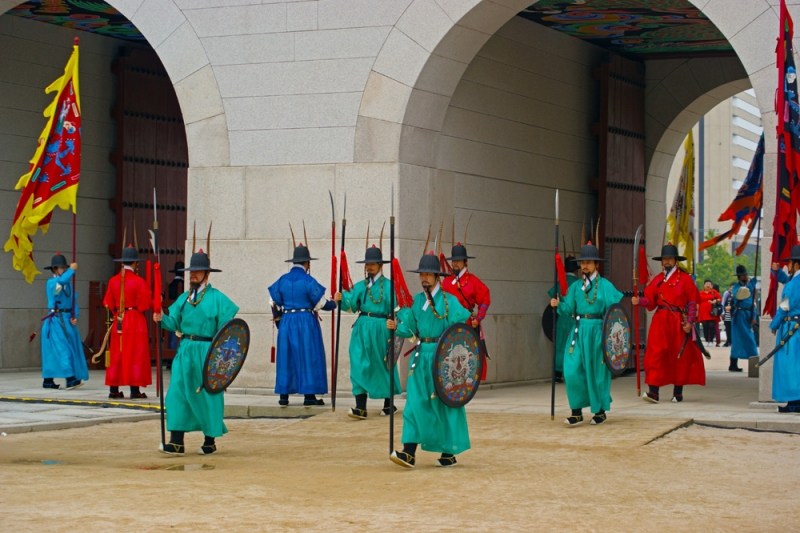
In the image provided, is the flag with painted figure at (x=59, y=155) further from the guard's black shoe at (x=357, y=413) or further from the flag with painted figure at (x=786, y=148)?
the flag with painted figure at (x=786, y=148)

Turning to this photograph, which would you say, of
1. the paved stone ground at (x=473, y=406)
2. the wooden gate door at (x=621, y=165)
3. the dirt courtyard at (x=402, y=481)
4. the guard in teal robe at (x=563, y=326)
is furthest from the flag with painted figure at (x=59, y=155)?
the wooden gate door at (x=621, y=165)

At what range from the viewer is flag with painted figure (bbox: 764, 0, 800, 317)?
10.8 meters

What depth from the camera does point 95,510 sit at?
654 cm

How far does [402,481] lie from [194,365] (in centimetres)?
218

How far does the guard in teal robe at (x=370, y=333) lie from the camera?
1137cm

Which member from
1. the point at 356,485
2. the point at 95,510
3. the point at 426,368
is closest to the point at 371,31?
the point at 426,368

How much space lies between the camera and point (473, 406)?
1207 centimetres

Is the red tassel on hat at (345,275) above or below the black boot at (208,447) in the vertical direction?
above

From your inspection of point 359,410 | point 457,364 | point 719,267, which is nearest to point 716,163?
point 719,267

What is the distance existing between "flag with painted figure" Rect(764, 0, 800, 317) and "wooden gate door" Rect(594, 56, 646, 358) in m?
5.22

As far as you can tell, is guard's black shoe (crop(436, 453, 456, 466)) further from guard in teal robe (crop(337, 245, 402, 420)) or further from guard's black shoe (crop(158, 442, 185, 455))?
guard in teal robe (crop(337, 245, 402, 420))

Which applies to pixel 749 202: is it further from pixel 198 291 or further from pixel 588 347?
pixel 198 291

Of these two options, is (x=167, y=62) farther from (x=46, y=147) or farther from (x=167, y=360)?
(x=167, y=360)

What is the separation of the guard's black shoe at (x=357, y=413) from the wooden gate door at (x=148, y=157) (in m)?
6.80
